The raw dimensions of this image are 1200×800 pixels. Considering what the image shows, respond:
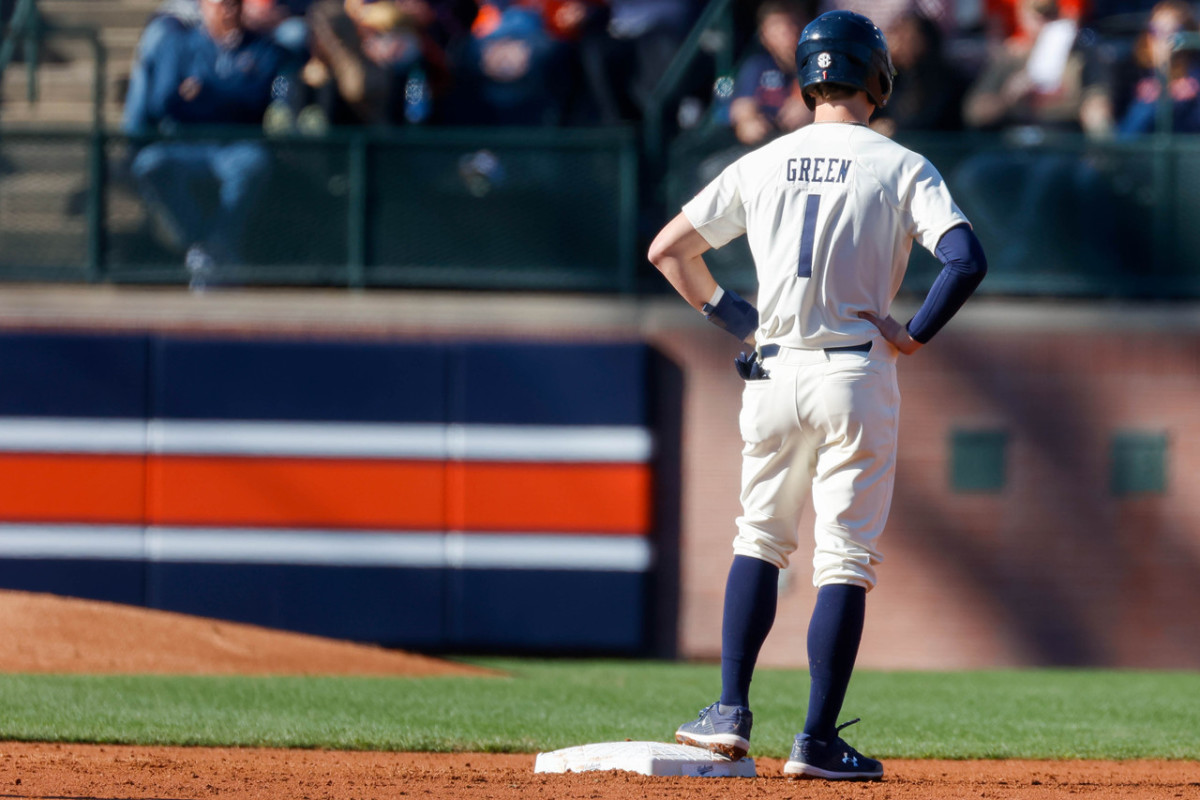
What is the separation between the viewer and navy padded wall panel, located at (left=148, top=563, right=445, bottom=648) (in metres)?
9.09

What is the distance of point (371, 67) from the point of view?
380 inches

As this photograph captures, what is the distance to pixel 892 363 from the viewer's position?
429 cm

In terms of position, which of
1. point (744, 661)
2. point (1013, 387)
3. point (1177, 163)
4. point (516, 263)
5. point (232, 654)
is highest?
point (1177, 163)

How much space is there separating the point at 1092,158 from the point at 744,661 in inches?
243

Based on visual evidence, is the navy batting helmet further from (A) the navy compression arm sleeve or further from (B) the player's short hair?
(A) the navy compression arm sleeve

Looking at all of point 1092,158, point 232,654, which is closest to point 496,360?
point 232,654

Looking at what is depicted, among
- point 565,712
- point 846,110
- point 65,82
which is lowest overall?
point 565,712

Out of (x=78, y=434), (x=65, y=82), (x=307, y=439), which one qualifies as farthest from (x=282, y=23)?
(x=78, y=434)

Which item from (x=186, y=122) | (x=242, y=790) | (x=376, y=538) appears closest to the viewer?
(x=242, y=790)

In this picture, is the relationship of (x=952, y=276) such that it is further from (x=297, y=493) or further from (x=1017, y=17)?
(x=1017, y=17)

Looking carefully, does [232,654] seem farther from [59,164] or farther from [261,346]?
[59,164]

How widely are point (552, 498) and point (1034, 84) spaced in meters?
3.92

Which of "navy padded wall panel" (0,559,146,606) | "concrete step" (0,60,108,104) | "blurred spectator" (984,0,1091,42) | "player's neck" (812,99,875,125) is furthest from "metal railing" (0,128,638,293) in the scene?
"player's neck" (812,99,875,125)

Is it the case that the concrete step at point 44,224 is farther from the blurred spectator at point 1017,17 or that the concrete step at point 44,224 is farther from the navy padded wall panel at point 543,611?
the blurred spectator at point 1017,17
